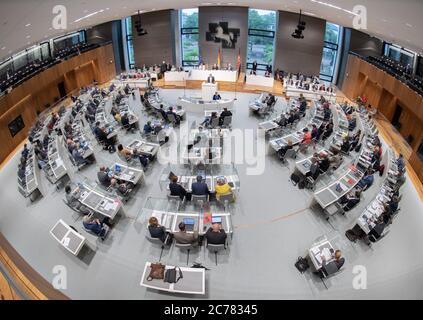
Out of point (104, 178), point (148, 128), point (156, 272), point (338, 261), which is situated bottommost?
point (338, 261)

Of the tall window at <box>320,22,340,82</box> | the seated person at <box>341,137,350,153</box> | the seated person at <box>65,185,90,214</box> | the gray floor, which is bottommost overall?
the gray floor

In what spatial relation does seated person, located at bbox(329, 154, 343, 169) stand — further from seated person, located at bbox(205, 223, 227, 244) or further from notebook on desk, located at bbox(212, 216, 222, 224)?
seated person, located at bbox(205, 223, 227, 244)

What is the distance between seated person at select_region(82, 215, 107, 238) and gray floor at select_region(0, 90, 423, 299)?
15.0 inches

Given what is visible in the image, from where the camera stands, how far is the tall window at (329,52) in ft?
70.0

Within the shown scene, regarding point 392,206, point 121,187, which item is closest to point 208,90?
point 121,187

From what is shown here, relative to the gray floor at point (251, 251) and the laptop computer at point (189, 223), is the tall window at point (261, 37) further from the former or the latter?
the laptop computer at point (189, 223)

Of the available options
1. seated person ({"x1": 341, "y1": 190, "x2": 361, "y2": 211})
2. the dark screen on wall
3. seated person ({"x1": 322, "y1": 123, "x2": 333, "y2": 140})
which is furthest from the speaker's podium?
seated person ({"x1": 341, "y1": 190, "x2": 361, "y2": 211})

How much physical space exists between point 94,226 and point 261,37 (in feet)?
70.4

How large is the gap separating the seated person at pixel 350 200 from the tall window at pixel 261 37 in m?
17.8

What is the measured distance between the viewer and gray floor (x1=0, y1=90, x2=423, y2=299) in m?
7.48

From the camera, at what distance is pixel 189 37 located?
2522 centimetres

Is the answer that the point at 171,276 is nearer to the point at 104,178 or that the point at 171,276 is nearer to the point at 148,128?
the point at 104,178

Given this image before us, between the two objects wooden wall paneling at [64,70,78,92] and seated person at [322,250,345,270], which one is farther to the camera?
wooden wall paneling at [64,70,78,92]
